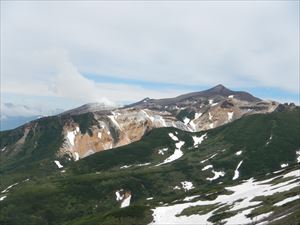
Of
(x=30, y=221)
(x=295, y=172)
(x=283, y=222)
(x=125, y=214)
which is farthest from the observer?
(x=30, y=221)

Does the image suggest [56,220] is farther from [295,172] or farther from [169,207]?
[295,172]

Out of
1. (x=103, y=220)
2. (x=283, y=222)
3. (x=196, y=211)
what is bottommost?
(x=103, y=220)

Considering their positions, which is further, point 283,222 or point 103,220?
point 103,220

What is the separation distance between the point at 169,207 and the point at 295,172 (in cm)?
3971

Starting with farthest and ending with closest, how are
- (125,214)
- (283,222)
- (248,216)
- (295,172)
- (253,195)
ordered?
(295,172) < (125,214) < (253,195) < (248,216) < (283,222)

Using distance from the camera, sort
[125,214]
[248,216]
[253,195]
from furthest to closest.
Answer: [125,214] < [253,195] < [248,216]

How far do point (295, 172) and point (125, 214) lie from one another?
53.1 meters

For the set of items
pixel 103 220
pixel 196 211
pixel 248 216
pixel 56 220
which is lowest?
pixel 56 220

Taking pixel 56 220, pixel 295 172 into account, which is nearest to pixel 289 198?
pixel 295 172

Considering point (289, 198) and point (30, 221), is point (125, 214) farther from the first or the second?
point (30, 221)

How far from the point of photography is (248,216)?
8988cm

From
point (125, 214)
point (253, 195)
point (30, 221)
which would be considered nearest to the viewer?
point (253, 195)

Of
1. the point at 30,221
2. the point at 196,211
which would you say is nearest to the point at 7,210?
the point at 30,221

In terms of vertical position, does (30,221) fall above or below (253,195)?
below
